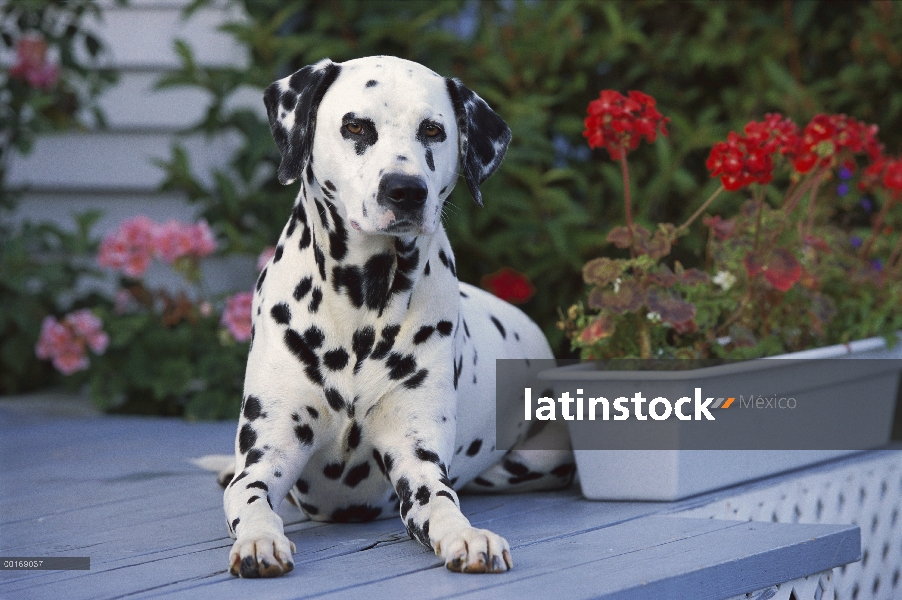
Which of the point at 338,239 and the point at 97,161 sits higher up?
the point at 97,161

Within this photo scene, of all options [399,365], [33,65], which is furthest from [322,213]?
[33,65]

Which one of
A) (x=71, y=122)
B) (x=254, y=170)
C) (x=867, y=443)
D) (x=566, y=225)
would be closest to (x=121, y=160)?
(x=71, y=122)

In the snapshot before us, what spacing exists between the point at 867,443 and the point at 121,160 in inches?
154

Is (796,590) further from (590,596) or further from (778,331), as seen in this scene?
(778,331)

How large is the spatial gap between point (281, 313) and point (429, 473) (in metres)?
0.53

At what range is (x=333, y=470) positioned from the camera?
2574 mm

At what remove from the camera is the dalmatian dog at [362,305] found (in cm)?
237

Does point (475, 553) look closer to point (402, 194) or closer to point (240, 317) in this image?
point (402, 194)

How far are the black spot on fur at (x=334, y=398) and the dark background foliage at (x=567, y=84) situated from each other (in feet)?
7.37

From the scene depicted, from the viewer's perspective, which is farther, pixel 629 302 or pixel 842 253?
pixel 842 253

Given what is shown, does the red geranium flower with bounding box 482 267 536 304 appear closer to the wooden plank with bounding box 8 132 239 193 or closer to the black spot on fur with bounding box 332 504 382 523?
the wooden plank with bounding box 8 132 239 193

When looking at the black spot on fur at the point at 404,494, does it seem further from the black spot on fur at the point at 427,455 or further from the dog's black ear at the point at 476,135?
the dog's black ear at the point at 476,135

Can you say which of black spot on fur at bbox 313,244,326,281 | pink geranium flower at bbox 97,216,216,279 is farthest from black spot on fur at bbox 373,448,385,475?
pink geranium flower at bbox 97,216,216,279

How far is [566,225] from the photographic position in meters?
4.86
